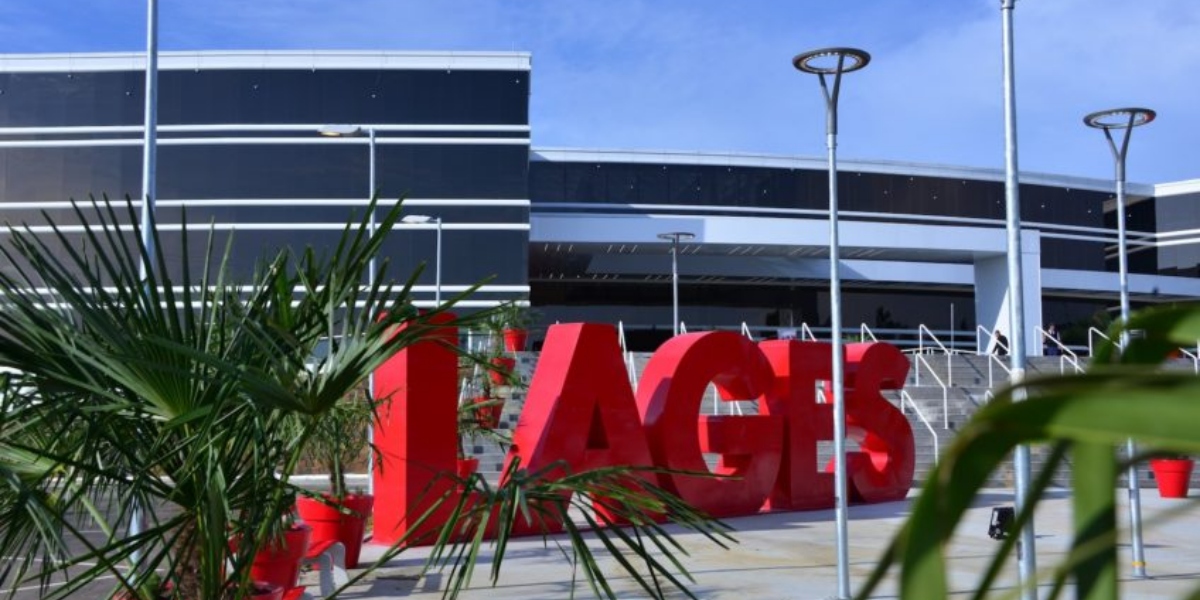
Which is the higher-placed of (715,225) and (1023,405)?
(715,225)

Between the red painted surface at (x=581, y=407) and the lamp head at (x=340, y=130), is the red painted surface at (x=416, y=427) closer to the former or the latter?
the red painted surface at (x=581, y=407)

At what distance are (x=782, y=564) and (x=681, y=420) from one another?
4201 millimetres

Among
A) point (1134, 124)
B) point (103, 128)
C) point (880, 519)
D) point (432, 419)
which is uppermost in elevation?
point (103, 128)

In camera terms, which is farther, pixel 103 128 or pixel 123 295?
pixel 103 128

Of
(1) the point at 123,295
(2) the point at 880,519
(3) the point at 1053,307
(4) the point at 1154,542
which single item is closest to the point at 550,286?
(3) the point at 1053,307

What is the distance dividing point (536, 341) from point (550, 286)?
5.96 meters

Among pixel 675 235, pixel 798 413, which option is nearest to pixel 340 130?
pixel 798 413

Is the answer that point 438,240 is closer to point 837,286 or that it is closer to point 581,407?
point 581,407

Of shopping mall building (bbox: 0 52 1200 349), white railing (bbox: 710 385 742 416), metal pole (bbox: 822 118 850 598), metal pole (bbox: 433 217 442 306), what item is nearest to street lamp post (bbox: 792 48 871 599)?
metal pole (bbox: 822 118 850 598)

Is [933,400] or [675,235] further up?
[675,235]

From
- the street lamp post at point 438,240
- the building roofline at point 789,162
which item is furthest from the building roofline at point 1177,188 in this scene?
the street lamp post at point 438,240

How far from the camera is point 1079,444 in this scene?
0.75 m

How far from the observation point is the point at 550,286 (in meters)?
55.7

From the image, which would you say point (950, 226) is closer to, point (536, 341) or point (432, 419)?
point (536, 341)
